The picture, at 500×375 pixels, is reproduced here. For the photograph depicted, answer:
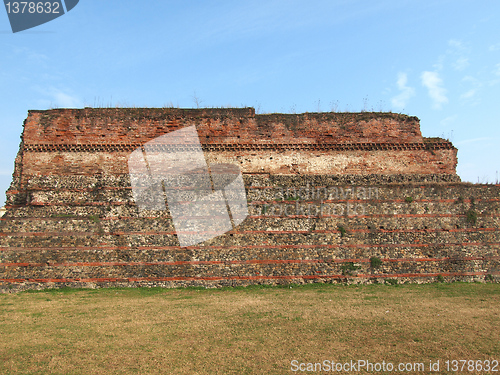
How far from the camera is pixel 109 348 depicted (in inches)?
232

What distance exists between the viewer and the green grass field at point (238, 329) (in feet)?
17.6

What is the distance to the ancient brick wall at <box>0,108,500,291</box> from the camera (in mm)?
10891

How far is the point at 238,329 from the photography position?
6.71 metres

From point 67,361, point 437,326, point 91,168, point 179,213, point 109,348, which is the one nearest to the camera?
point 67,361

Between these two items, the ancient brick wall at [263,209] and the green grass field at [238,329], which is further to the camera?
the ancient brick wall at [263,209]

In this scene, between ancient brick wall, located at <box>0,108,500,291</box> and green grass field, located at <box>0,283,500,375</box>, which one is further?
ancient brick wall, located at <box>0,108,500,291</box>

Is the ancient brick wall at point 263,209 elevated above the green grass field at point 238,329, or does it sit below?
above

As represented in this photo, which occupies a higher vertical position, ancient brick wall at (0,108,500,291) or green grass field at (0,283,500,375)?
ancient brick wall at (0,108,500,291)

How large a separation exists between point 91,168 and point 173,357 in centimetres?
1057

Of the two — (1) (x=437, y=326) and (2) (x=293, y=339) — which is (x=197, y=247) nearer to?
(2) (x=293, y=339)

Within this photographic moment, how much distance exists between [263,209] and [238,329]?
5.49 m

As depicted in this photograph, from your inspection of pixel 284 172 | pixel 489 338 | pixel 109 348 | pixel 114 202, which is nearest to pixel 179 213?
pixel 114 202

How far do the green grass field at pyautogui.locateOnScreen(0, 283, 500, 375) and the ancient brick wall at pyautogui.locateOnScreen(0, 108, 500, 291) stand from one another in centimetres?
99

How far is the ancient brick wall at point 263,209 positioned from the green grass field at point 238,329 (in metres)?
0.99
